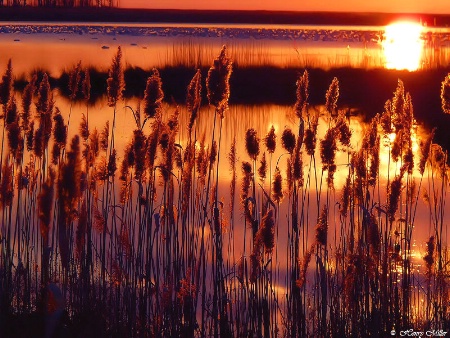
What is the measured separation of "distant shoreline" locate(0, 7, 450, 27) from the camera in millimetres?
56341

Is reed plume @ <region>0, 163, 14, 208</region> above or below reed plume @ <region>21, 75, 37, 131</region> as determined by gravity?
below

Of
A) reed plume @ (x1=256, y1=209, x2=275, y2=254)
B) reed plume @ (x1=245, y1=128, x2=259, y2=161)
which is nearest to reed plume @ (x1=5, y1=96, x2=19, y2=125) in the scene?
reed plume @ (x1=245, y1=128, x2=259, y2=161)

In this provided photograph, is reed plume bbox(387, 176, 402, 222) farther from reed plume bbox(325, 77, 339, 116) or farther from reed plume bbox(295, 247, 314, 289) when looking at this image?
reed plume bbox(325, 77, 339, 116)

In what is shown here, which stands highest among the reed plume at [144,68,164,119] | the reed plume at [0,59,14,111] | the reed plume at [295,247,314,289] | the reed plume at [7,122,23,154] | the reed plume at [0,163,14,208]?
the reed plume at [0,59,14,111]

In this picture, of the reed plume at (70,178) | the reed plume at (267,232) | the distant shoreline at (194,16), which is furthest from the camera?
the distant shoreline at (194,16)

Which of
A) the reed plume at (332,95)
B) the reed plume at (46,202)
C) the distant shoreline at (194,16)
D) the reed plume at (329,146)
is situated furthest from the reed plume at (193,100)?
the distant shoreline at (194,16)

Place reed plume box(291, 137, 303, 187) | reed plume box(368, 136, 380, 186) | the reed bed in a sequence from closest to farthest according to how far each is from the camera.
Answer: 1. the reed bed
2. reed plume box(291, 137, 303, 187)
3. reed plume box(368, 136, 380, 186)

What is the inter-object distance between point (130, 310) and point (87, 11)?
181 feet

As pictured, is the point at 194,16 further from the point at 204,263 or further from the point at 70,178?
the point at 70,178

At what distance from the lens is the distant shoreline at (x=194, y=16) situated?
5634 centimetres

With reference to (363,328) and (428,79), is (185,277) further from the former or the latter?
(428,79)

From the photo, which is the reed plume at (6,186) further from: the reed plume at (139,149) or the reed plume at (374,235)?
the reed plume at (374,235)

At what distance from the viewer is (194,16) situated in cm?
6594

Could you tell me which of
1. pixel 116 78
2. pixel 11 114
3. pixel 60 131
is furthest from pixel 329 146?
pixel 11 114
